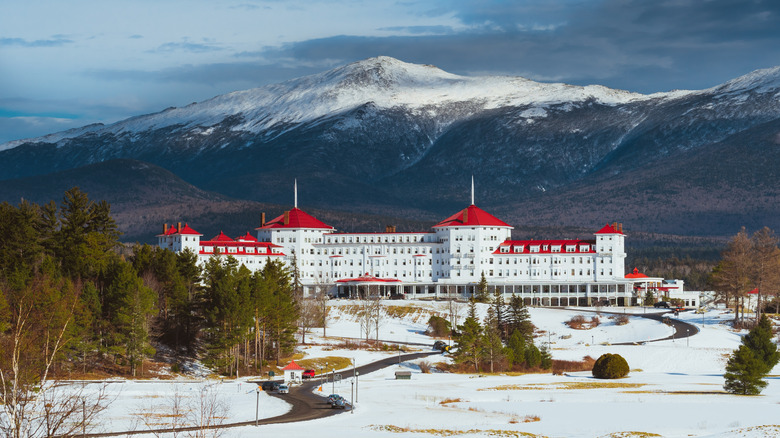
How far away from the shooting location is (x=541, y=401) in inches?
3625

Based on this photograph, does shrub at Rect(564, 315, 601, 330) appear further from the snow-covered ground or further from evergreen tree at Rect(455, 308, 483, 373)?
evergreen tree at Rect(455, 308, 483, 373)

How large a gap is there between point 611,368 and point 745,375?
61.7ft

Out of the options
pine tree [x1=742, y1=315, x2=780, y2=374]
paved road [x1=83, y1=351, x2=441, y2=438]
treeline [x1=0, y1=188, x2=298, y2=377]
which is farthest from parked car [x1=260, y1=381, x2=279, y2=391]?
pine tree [x1=742, y1=315, x2=780, y2=374]

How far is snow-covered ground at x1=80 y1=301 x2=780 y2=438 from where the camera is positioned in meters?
73.9

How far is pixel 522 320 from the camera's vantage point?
152625 millimetres

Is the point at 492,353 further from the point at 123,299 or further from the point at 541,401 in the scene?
the point at 123,299

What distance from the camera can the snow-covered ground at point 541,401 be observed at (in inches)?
2911

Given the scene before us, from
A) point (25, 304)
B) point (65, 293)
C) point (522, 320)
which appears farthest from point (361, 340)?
point (25, 304)

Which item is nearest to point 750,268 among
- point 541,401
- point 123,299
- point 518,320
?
point 518,320

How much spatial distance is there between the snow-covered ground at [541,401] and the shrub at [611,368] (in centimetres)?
163

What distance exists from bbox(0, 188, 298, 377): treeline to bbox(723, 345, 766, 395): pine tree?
4892 centimetres

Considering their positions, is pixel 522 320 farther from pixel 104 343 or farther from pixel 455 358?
pixel 104 343

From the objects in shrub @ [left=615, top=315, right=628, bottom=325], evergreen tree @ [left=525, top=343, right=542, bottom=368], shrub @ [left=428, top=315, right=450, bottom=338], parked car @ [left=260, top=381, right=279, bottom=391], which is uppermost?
shrub @ [left=615, top=315, right=628, bottom=325]

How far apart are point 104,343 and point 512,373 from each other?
44929mm
